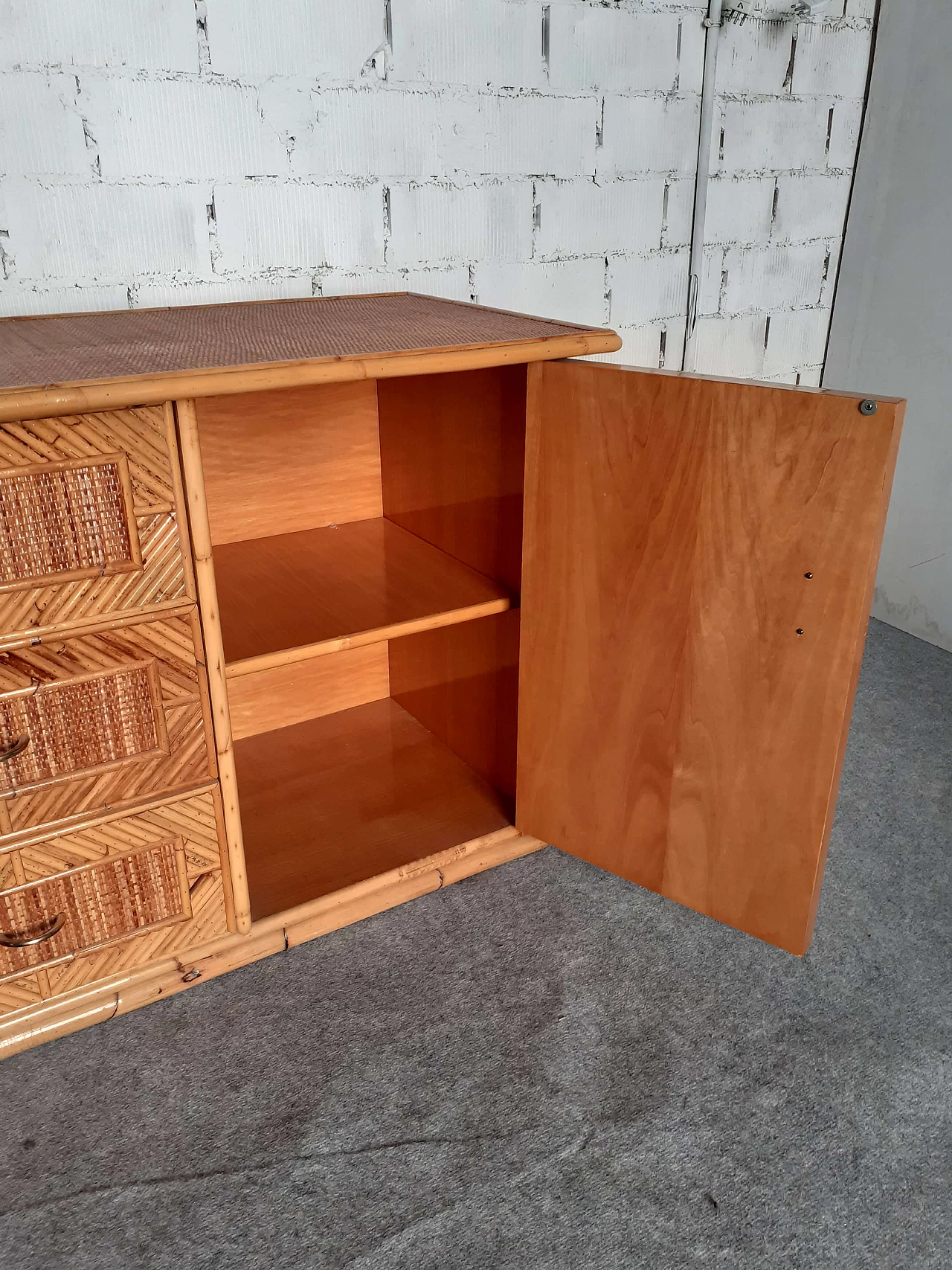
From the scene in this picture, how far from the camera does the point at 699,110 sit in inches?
75.8

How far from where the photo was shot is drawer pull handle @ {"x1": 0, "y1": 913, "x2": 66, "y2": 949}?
113cm

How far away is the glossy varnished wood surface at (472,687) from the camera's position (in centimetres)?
155

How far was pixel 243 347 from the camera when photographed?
116cm

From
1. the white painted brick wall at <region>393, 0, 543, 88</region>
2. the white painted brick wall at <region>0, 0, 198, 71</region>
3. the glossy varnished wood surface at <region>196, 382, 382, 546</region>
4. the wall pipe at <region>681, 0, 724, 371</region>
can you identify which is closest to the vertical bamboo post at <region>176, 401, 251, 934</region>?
the glossy varnished wood surface at <region>196, 382, 382, 546</region>

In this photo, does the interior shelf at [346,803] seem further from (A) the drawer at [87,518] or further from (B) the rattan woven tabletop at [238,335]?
(B) the rattan woven tabletop at [238,335]

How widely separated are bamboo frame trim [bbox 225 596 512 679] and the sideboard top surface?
366mm

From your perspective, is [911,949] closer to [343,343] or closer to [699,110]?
[343,343]

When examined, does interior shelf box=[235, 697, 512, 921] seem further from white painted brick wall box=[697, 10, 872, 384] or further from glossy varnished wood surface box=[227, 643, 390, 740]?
white painted brick wall box=[697, 10, 872, 384]

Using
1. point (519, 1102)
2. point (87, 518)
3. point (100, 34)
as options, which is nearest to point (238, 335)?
point (87, 518)

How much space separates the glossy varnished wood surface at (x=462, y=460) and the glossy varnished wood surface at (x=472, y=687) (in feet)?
0.40

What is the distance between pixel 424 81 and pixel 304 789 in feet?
4.02

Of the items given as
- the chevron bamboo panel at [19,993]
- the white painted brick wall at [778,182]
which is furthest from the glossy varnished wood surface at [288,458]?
the white painted brick wall at [778,182]

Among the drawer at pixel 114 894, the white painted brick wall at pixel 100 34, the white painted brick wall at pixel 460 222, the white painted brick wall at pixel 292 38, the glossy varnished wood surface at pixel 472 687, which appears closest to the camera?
the drawer at pixel 114 894

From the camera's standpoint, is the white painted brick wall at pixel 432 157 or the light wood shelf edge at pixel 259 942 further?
the white painted brick wall at pixel 432 157
